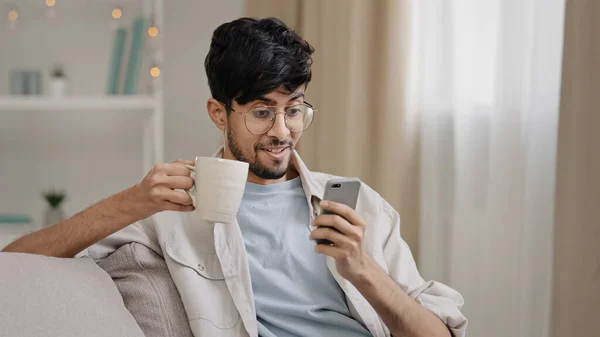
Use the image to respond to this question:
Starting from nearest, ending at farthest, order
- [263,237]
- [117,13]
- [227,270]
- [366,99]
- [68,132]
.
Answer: [227,270] < [263,237] < [366,99] < [117,13] < [68,132]

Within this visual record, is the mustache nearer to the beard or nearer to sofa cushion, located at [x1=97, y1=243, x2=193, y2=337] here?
the beard

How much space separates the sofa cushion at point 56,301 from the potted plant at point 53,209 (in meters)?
1.93

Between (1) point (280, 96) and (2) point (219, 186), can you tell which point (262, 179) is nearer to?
(1) point (280, 96)

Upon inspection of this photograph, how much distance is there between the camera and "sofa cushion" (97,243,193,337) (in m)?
1.43

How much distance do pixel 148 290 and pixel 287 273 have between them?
0.28m

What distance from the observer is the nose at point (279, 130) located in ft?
5.16

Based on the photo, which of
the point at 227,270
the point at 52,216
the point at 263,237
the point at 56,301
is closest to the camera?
the point at 56,301

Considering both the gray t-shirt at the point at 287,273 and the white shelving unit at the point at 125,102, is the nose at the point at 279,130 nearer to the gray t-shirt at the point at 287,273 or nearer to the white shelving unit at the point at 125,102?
the gray t-shirt at the point at 287,273

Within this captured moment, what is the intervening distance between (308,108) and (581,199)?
1.94ft

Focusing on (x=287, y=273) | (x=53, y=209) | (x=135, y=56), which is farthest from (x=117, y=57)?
(x=287, y=273)

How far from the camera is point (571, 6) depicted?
5.62ft

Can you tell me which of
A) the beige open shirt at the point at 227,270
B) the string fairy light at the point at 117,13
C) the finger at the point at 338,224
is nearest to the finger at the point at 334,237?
the finger at the point at 338,224

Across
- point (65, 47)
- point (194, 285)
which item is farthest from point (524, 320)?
point (65, 47)

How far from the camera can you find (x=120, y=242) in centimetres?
154
